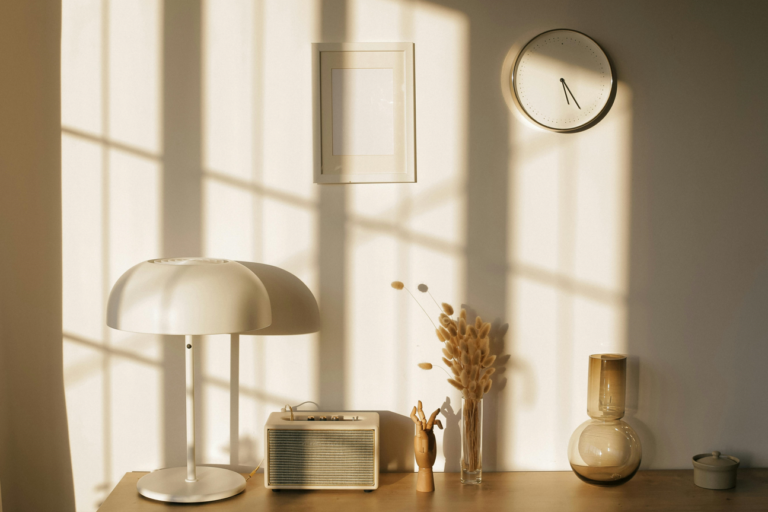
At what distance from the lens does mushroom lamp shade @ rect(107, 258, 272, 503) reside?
1.63 m

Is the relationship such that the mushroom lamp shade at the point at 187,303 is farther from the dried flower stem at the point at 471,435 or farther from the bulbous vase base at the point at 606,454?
the bulbous vase base at the point at 606,454

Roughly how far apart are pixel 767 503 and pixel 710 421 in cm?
35

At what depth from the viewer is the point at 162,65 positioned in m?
2.09

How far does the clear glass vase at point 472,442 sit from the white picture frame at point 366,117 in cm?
79

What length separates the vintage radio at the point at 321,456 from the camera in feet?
6.31

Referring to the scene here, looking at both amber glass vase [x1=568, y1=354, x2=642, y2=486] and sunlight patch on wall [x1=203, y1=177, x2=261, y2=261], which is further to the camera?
sunlight patch on wall [x1=203, y1=177, x2=261, y2=261]

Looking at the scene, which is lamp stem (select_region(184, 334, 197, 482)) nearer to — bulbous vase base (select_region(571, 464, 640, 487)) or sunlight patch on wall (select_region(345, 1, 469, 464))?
sunlight patch on wall (select_region(345, 1, 469, 464))

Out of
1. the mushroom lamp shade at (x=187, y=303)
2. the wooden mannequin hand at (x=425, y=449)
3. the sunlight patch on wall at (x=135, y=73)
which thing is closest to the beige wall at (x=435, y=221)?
the sunlight patch on wall at (x=135, y=73)

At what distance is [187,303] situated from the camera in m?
1.63

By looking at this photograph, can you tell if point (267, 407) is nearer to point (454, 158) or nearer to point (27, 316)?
point (27, 316)

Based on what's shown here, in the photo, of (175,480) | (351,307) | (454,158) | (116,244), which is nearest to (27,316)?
(116,244)

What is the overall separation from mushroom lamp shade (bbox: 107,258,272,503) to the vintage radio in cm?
19

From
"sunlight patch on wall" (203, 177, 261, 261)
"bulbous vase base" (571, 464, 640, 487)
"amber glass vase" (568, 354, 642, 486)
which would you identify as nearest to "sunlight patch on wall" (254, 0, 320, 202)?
"sunlight patch on wall" (203, 177, 261, 261)

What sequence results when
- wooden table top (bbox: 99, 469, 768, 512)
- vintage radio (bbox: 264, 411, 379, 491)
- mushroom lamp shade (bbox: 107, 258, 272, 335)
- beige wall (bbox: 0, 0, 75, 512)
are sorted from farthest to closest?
beige wall (bbox: 0, 0, 75, 512)
vintage radio (bbox: 264, 411, 379, 491)
wooden table top (bbox: 99, 469, 768, 512)
mushroom lamp shade (bbox: 107, 258, 272, 335)
